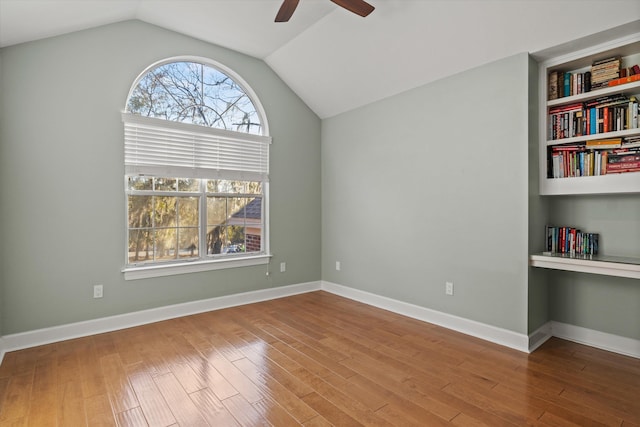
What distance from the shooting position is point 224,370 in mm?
2430

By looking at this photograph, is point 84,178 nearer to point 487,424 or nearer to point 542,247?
point 487,424

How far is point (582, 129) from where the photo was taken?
8.92 feet

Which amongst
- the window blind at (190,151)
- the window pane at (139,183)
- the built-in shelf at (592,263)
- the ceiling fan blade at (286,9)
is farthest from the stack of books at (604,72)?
the window pane at (139,183)

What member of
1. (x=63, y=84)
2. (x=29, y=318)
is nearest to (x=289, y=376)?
(x=29, y=318)

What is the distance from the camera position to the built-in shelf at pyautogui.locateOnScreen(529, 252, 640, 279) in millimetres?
2336

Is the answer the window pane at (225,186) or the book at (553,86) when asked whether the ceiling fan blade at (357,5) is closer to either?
the book at (553,86)

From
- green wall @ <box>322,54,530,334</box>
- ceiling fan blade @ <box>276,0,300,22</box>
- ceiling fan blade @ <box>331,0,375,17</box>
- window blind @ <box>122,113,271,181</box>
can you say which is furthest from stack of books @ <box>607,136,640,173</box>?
window blind @ <box>122,113,271,181</box>

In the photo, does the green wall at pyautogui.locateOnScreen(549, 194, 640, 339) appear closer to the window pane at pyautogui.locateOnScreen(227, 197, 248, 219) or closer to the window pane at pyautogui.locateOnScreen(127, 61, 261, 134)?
the window pane at pyautogui.locateOnScreen(227, 197, 248, 219)

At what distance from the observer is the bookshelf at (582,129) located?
2492 millimetres

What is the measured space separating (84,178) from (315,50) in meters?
2.76

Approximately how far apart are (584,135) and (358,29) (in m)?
2.23

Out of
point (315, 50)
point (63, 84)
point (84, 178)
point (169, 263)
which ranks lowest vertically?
point (169, 263)

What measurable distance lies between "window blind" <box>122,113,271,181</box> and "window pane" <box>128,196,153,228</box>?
0.94 ft

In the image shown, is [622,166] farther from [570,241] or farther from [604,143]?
[570,241]
